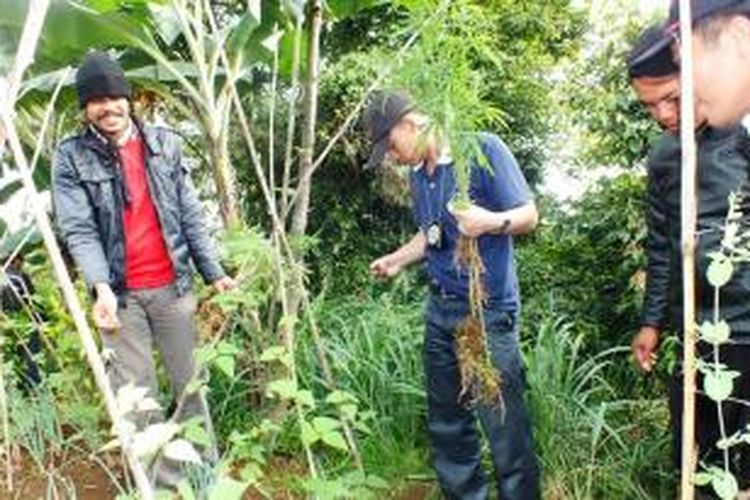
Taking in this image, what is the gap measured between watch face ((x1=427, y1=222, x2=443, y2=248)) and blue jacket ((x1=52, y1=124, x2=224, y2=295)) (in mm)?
1138

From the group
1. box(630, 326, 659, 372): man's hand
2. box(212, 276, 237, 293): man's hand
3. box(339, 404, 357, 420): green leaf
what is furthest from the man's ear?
box(212, 276, 237, 293): man's hand

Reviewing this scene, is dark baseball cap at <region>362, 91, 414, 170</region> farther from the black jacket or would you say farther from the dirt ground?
the dirt ground

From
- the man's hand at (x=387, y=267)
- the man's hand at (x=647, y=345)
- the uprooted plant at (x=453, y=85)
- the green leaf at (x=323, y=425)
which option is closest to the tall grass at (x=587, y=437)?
the man's hand at (x=647, y=345)

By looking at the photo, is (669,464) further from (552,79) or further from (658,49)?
(552,79)

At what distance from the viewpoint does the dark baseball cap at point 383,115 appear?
3174 millimetres

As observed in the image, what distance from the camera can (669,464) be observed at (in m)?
3.63

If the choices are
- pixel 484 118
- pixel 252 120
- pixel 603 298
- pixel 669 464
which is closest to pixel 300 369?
pixel 603 298

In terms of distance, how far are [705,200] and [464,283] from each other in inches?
33.3

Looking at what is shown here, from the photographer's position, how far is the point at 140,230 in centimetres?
384

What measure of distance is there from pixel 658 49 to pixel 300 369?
2.71 meters

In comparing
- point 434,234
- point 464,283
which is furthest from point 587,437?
point 434,234

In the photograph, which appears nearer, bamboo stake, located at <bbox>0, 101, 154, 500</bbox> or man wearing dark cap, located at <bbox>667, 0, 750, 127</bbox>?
bamboo stake, located at <bbox>0, 101, 154, 500</bbox>

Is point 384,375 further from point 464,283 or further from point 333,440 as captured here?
point 333,440

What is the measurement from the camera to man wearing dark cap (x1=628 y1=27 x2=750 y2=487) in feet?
8.67
